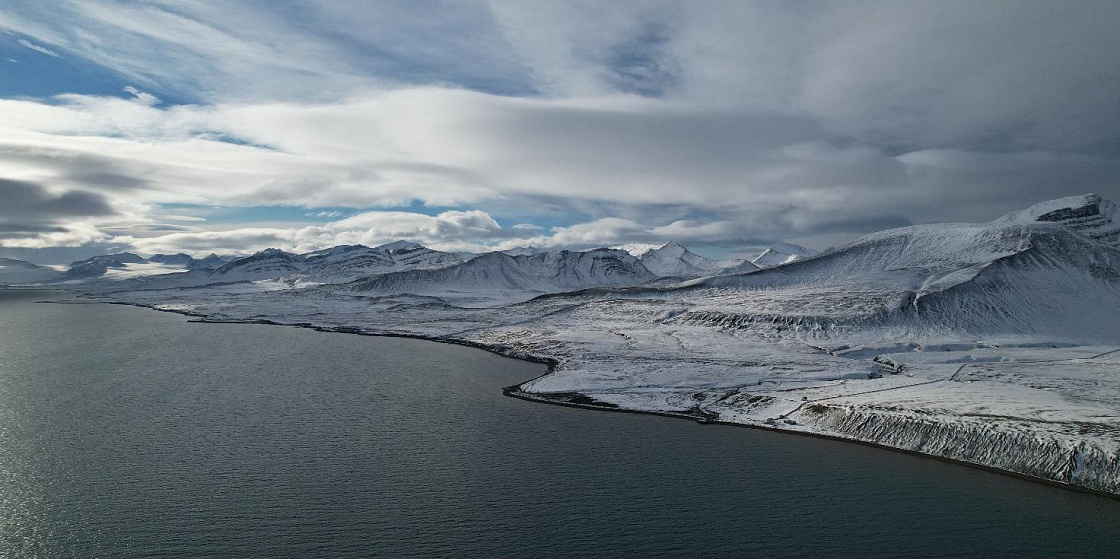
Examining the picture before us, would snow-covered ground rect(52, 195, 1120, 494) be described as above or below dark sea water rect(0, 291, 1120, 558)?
above

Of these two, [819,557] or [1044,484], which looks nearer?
[819,557]

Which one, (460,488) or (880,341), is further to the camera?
(880,341)

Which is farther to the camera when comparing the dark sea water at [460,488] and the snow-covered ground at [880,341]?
the snow-covered ground at [880,341]

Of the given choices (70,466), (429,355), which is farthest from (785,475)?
(429,355)

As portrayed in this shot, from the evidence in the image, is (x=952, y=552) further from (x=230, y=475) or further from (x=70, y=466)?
(x=70, y=466)

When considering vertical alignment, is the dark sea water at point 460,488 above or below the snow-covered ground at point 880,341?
below
